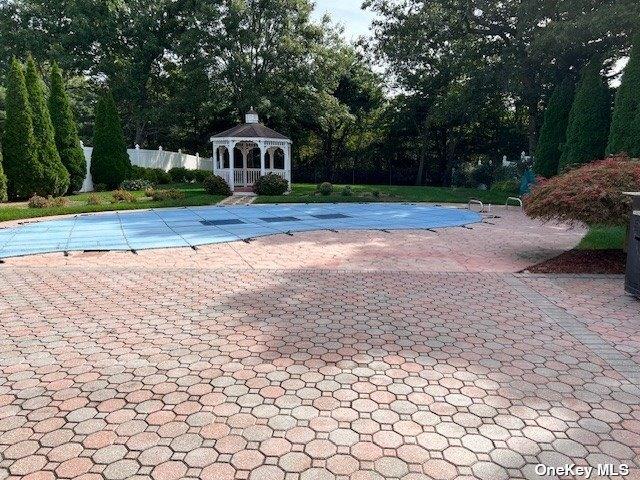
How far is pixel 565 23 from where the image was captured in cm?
1673

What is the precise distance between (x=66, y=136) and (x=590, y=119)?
21.1m

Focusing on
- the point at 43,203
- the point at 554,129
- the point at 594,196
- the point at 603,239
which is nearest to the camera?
the point at 594,196

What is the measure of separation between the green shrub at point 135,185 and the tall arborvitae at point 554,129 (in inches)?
711

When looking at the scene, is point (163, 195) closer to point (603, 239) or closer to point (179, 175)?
point (179, 175)

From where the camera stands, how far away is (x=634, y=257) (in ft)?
18.7

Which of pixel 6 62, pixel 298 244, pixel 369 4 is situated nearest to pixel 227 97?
pixel 369 4

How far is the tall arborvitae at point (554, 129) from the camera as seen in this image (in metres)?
20.0

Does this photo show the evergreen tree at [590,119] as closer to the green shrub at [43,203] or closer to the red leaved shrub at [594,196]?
the red leaved shrub at [594,196]

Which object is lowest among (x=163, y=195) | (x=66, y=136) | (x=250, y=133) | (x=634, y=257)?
(x=634, y=257)

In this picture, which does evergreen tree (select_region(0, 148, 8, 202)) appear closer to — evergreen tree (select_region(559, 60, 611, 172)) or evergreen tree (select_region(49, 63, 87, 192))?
evergreen tree (select_region(49, 63, 87, 192))

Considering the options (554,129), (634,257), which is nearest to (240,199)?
(554,129)

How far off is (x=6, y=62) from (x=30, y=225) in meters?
25.6

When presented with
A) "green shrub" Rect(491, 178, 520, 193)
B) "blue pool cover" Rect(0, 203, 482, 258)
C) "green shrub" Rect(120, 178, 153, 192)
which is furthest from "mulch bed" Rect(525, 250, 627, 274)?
"green shrub" Rect(120, 178, 153, 192)

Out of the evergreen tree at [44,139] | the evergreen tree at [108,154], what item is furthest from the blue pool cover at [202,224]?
the evergreen tree at [108,154]
